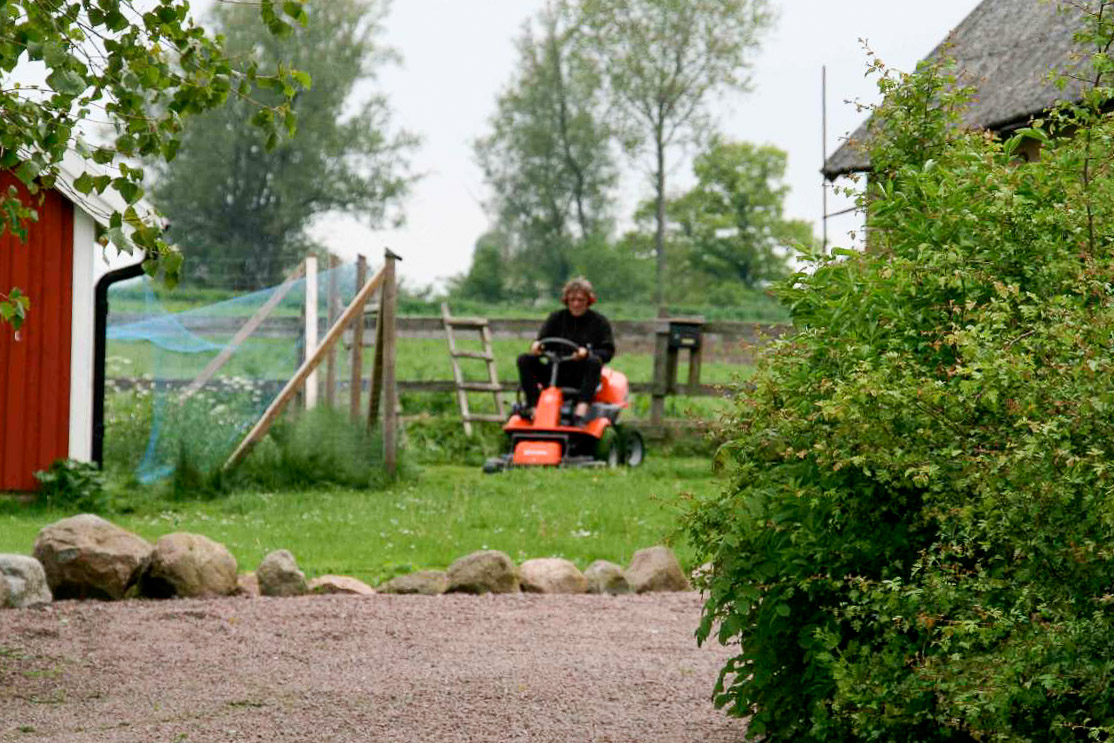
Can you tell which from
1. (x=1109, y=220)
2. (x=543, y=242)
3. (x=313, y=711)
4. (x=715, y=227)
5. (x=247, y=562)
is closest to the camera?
(x=1109, y=220)

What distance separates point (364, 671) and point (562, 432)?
8.32 metres

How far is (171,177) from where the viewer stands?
44438 mm

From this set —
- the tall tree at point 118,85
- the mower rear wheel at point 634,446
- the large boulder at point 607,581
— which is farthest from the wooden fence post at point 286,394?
the tall tree at point 118,85

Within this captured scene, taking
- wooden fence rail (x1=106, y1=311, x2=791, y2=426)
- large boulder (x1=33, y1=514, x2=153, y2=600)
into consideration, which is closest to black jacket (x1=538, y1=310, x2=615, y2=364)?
wooden fence rail (x1=106, y1=311, x2=791, y2=426)

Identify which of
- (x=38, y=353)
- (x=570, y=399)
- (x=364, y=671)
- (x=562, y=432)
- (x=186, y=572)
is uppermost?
(x=38, y=353)

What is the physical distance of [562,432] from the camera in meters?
14.9

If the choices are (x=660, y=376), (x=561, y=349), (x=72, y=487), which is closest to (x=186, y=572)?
(x=72, y=487)

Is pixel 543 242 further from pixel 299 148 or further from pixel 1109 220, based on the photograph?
pixel 1109 220

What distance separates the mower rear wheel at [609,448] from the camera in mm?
15016

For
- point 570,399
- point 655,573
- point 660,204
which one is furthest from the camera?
point 660,204

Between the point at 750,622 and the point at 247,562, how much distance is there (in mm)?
5399

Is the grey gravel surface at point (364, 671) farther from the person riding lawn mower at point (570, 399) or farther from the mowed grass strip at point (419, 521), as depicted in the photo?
the person riding lawn mower at point (570, 399)

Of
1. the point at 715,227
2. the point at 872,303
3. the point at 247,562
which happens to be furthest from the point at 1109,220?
the point at 715,227

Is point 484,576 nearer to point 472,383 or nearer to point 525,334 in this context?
point 472,383
